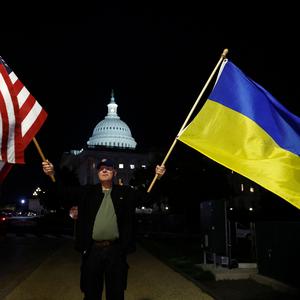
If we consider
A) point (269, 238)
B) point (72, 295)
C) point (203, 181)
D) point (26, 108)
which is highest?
Result: point (203, 181)

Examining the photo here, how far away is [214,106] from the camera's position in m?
6.69

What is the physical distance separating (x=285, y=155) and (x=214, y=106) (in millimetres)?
1158

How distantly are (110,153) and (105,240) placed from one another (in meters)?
125

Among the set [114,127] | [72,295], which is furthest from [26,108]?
[114,127]

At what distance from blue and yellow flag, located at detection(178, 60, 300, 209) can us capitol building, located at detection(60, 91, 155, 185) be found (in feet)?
381

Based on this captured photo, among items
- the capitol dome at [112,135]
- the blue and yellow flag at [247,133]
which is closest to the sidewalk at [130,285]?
the blue and yellow flag at [247,133]

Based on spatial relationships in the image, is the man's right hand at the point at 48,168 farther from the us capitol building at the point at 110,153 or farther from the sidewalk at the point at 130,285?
the us capitol building at the point at 110,153

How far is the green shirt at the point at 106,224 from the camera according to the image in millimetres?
5473

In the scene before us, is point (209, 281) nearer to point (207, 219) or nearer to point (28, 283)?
point (207, 219)

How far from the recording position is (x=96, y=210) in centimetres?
558

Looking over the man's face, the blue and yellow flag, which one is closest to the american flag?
the man's face

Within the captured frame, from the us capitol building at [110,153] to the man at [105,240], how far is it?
383ft

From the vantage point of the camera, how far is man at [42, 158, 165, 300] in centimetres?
548

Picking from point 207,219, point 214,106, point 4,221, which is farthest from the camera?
point 4,221
